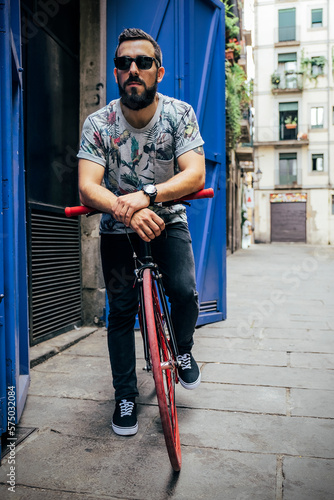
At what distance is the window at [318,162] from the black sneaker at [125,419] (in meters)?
36.1

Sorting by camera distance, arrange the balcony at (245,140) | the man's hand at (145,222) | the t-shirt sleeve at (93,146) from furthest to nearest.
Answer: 1. the balcony at (245,140)
2. the t-shirt sleeve at (93,146)
3. the man's hand at (145,222)

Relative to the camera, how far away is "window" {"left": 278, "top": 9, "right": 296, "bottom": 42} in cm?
3688

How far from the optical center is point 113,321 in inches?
104

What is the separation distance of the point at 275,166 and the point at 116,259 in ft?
117

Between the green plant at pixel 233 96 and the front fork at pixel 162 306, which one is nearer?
the front fork at pixel 162 306

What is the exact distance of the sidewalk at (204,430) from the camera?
2043mm

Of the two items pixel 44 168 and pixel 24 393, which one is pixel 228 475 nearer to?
pixel 24 393

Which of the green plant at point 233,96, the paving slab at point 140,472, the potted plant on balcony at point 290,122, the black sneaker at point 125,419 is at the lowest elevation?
the paving slab at point 140,472

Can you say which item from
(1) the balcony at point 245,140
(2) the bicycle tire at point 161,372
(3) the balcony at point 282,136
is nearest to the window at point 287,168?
(3) the balcony at point 282,136

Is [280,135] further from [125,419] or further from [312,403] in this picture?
[125,419]

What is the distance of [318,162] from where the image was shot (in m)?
36.3

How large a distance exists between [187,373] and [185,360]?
72mm

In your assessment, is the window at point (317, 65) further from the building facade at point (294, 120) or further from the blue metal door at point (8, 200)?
the blue metal door at point (8, 200)

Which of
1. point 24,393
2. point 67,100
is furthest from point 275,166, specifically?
point 24,393
